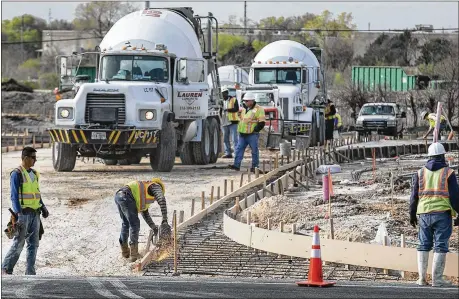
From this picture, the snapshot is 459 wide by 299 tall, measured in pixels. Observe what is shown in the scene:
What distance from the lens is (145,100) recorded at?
86.0 ft

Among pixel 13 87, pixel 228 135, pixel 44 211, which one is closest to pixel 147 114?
pixel 228 135

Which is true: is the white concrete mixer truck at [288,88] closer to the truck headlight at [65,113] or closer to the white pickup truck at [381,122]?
the white pickup truck at [381,122]

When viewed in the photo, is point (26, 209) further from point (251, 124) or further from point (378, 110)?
point (378, 110)

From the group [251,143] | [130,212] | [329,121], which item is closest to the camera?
[130,212]

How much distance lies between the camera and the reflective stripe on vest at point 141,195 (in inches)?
618

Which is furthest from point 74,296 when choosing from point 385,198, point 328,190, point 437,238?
point 385,198

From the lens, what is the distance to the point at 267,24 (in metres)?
91.4

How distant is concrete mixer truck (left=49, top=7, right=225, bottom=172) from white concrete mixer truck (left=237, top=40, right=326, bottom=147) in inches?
257

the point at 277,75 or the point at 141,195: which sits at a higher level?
the point at 277,75

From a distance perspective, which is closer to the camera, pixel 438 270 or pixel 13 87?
pixel 438 270

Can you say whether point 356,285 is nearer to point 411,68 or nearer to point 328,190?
point 328,190

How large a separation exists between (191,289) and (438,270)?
2844mm

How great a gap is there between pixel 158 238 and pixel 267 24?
251ft

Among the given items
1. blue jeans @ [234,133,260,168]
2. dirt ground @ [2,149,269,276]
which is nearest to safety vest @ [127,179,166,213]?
dirt ground @ [2,149,269,276]
